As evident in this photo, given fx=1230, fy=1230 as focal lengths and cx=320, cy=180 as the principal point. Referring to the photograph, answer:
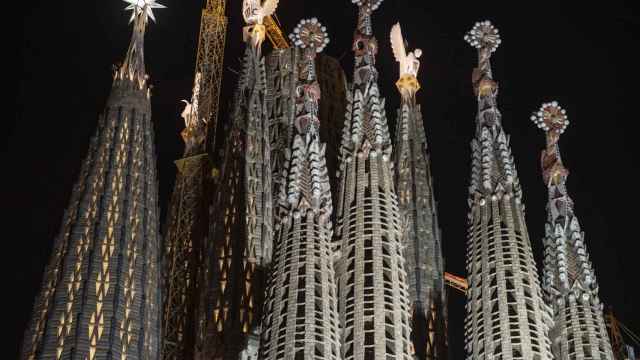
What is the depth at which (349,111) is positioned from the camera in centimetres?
6806

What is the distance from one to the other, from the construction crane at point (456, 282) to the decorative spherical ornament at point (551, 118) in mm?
20322

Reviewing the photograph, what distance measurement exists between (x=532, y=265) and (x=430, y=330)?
286 inches

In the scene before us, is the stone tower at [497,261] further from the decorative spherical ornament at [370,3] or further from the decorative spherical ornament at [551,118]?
the decorative spherical ornament at [370,3]

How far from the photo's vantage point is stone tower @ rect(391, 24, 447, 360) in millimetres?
67312

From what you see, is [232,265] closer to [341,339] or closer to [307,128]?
[307,128]

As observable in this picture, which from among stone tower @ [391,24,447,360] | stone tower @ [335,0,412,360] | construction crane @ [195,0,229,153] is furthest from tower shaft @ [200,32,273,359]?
stone tower @ [335,0,412,360]

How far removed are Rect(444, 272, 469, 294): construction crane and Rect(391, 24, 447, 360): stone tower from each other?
40.3 ft

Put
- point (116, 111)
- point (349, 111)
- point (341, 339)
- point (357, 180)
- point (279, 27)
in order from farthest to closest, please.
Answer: point (279, 27) → point (116, 111) → point (349, 111) → point (357, 180) → point (341, 339)

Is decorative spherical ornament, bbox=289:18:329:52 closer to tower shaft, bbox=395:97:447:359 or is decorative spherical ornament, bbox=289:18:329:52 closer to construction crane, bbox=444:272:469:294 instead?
tower shaft, bbox=395:97:447:359

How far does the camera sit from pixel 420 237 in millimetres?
72688

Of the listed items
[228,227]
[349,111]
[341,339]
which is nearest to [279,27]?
[228,227]

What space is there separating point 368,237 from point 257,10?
29299mm

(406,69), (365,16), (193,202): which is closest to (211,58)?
(193,202)

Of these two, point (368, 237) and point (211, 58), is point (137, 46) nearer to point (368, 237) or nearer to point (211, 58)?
point (211, 58)
